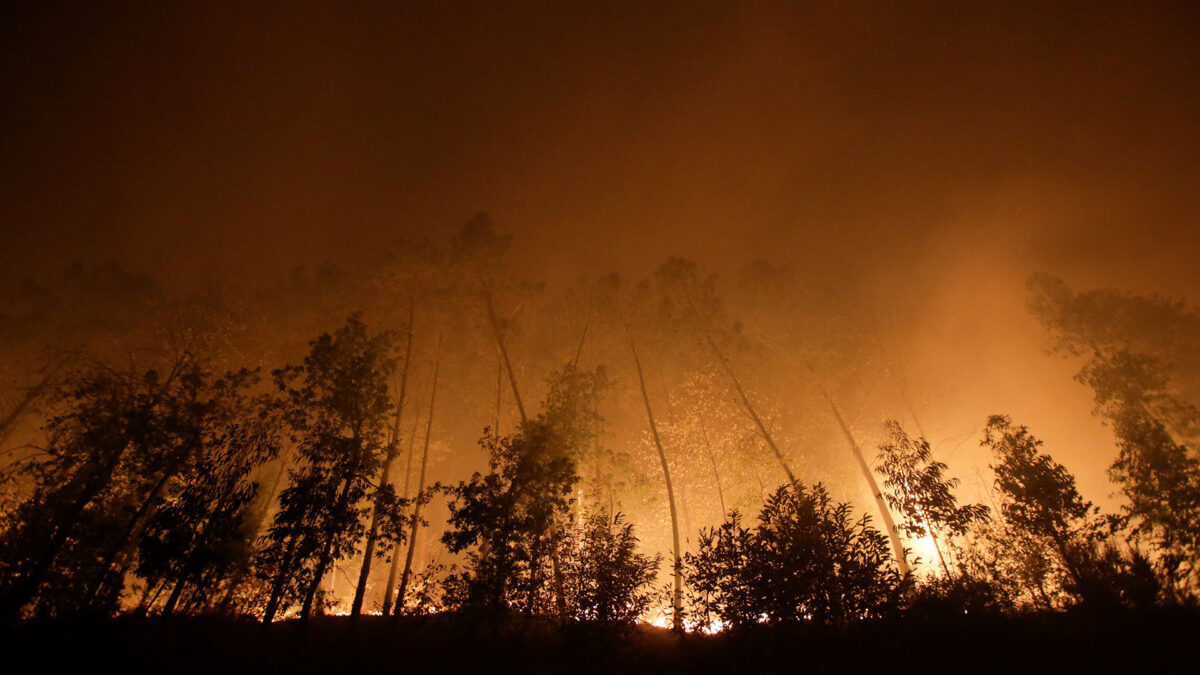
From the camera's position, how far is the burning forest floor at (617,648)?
30.7ft

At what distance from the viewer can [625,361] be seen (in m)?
27.5

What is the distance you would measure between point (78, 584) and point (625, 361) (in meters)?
21.2

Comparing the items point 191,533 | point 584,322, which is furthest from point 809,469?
point 191,533

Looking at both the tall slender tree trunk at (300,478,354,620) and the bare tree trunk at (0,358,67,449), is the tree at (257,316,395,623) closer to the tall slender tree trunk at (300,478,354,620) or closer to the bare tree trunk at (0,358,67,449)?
the tall slender tree trunk at (300,478,354,620)

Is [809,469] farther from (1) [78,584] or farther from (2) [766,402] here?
(1) [78,584]

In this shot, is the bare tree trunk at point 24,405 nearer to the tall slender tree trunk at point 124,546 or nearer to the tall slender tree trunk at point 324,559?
→ the tall slender tree trunk at point 124,546

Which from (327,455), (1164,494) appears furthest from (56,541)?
(1164,494)

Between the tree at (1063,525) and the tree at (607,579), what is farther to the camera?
the tree at (607,579)

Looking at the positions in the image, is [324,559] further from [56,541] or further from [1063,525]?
[1063,525]

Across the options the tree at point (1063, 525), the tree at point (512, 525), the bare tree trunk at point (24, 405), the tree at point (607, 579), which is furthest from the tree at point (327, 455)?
the tree at point (1063, 525)

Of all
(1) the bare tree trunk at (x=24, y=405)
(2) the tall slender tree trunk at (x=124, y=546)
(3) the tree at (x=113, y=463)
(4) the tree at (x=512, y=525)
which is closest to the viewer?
(2) the tall slender tree trunk at (x=124, y=546)

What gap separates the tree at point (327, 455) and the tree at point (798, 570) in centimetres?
960

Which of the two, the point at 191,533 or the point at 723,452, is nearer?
the point at 191,533

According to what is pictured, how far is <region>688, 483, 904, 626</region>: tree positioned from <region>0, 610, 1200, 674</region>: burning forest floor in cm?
40
